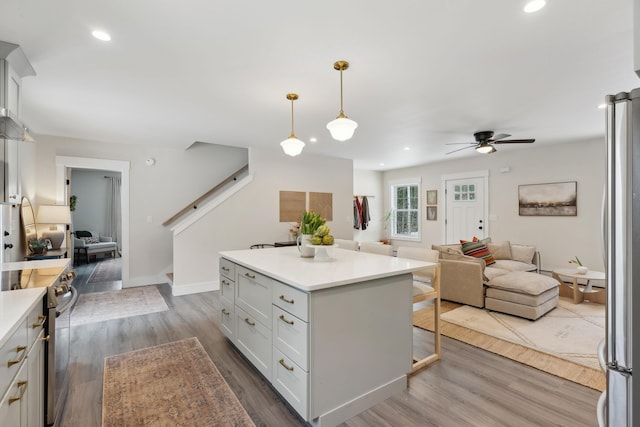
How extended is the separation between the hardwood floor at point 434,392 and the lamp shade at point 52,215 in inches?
81.6

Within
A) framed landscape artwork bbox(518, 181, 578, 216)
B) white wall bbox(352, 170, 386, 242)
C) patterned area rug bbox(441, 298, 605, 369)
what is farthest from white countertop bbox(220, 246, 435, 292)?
white wall bbox(352, 170, 386, 242)

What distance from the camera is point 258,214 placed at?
573 cm

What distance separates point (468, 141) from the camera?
5.34 metres

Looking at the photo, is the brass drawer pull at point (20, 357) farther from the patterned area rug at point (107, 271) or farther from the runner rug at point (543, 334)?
the patterned area rug at point (107, 271)

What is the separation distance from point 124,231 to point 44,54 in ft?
11.8

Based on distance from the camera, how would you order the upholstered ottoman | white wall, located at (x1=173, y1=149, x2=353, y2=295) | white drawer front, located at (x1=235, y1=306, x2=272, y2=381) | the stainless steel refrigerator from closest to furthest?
the stainless steel refrigerator < white drawer front, located at (x1=235, y1=306, x2=272, y2=381) < the upholstered ottoman < white wall, located at (x1=173, y1=149, x2=353, y2=295)

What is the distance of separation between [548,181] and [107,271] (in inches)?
370

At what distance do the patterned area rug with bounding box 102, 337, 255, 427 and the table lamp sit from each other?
2.80 m

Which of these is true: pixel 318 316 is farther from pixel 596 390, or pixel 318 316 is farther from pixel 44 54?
pixel 44 54

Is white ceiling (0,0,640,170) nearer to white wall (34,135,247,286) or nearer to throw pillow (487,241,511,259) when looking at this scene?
white wall (34,135,247,286)

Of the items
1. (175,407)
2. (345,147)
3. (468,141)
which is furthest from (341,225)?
(175,407)

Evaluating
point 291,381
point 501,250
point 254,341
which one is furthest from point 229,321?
point 501,250

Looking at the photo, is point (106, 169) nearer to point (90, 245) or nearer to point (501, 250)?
point (90, 245)

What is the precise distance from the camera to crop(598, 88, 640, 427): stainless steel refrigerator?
949 millimetres
